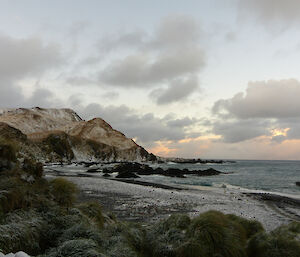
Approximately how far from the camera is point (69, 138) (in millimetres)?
121625

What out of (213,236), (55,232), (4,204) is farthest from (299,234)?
(4,204)

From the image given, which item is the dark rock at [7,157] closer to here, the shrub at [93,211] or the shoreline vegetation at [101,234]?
the shoreline vegetation at [101,234]

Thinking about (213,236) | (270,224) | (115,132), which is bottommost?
(270,224)

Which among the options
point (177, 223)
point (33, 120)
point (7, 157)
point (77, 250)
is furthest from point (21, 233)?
point (33, 120)

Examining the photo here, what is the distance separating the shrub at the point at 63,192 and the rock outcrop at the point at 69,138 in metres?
97.6

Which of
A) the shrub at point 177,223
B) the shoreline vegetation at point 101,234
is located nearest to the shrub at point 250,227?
the shoreline vegetation at point 101,234

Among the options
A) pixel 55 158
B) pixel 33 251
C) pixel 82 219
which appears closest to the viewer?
pixel 33 251

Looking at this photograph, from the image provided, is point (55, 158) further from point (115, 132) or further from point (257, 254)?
point (257, 254)

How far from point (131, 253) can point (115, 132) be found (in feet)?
482

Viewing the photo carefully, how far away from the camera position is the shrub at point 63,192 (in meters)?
7.91

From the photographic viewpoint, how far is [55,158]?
341ft

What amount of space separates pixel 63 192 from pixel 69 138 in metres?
119

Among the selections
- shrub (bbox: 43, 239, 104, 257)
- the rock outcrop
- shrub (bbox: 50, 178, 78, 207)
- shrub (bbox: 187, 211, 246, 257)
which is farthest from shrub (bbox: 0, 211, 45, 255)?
the rock outcrop

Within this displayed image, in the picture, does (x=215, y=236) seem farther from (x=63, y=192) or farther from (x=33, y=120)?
(x=33, y=120)
